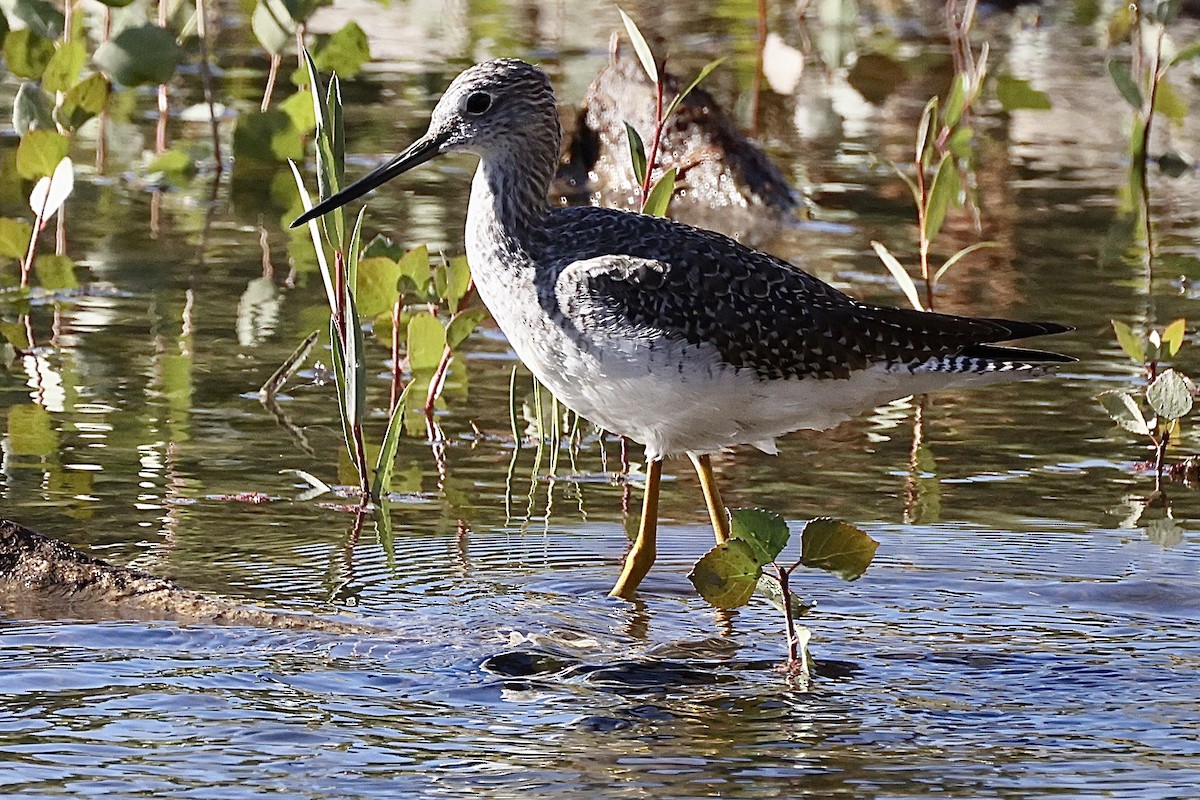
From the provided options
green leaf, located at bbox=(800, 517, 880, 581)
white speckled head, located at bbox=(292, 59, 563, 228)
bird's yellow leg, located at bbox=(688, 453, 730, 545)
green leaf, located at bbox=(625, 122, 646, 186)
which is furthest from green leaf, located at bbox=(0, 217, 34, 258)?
green leaf, located at bbox=(800, 517, 880, 581)

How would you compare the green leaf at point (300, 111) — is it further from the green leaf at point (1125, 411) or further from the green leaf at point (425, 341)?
the green leaf at point (1125, 411)

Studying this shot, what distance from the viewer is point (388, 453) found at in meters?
6.64

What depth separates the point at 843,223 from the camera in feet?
38.2

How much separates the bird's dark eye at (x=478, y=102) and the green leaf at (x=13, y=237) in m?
3.22

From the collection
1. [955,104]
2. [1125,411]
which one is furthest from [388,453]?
[955,104]

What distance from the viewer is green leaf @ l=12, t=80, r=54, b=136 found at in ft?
32.5

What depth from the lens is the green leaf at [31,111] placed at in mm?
9914

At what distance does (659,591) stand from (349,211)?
18.2ft

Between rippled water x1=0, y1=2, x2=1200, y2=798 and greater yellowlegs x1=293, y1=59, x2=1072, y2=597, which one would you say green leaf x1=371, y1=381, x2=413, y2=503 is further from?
greater yellowlegs x1=293, y1=59, x2=1072, y2=597

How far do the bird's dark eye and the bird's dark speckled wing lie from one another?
44 centimetres

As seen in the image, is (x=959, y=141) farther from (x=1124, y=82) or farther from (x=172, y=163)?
(x=172, y=163)

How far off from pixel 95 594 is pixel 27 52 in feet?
18.3

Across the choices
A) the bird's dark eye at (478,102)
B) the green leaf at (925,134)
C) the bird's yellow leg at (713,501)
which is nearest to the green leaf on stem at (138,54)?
the green leaf at (925,134)

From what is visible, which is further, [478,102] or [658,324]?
[478,102]
